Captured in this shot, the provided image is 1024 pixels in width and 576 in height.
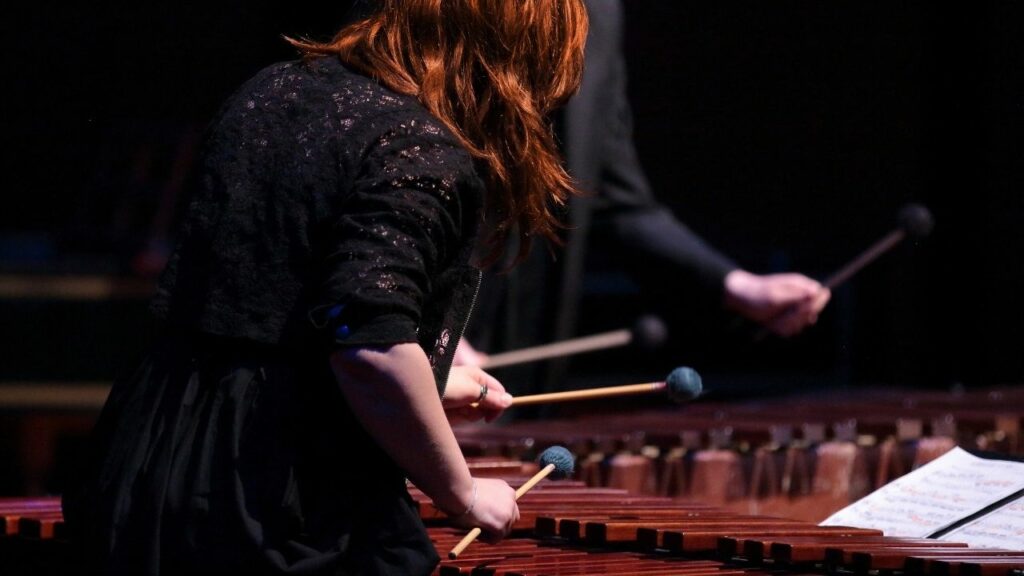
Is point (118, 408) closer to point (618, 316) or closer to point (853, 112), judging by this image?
point (618, 316)

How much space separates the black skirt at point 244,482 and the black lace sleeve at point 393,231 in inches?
6.0

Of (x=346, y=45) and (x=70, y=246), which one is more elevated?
(x=346, y=45)

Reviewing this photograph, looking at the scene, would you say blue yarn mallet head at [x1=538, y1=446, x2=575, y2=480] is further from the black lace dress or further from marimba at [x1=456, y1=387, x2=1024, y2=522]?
marimba at [x1=456, y1=387, x2=1024, y2=522]

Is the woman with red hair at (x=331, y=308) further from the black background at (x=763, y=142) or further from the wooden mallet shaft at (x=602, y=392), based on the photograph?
the black background at (x=763, y=142)

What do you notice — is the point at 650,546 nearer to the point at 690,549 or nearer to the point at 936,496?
the point at 690,549

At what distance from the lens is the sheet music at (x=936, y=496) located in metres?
2.82

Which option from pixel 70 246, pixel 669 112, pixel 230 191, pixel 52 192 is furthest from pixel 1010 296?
pixel 230 191

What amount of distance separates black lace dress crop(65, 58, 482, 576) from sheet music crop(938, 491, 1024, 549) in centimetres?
95

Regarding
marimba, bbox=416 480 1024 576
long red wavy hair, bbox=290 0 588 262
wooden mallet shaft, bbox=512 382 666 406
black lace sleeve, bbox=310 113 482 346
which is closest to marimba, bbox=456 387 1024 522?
wooden mallet shaft, bbox=512 382 666 406

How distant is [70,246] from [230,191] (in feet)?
15.3

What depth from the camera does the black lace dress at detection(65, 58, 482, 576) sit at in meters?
2.24

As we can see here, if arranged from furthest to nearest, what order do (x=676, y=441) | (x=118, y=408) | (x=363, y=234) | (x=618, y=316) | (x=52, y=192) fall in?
(x=52, y=192), (x=618, y=316), (x=676, y=441), (x=118, y=408), (x=363, y=234)

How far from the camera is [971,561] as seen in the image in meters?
2.43

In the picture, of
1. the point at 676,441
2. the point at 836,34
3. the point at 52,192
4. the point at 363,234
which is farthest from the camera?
the point at 52,192
